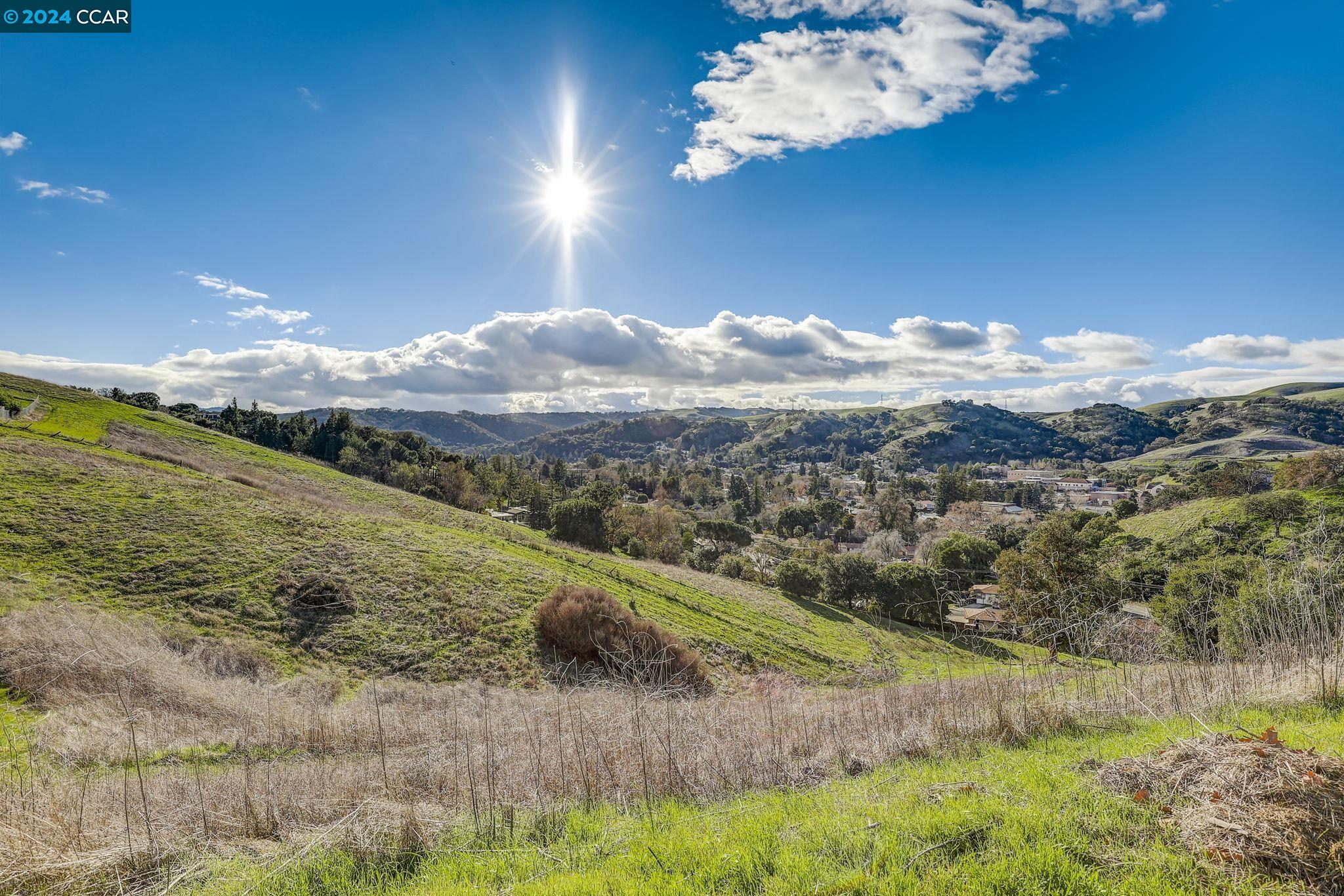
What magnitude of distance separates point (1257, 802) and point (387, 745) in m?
11.4

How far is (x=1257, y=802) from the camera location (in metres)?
3.93

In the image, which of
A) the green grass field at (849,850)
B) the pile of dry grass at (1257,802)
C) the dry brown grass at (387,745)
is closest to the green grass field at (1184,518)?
the dry brown grass at (387,745)

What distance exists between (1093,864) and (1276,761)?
1.83m

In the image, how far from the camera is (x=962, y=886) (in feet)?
11.7

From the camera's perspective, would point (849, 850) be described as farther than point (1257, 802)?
Yes

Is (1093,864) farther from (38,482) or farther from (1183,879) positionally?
(38,482)

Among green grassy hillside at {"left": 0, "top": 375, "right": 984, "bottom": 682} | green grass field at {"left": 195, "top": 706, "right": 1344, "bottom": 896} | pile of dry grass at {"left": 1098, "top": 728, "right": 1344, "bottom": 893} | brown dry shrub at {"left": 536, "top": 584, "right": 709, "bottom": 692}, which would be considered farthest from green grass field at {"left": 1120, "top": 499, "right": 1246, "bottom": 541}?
pile of dry grass at {"left": 1098, "top": 728, "right": 1344, "bottom": 893}

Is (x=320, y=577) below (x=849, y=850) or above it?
below

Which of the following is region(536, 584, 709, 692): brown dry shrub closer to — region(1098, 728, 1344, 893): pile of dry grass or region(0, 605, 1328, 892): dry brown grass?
region(0, 605, 1328, 892): dry brown grass

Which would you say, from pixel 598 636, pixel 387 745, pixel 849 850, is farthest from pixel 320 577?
pixel 849 850

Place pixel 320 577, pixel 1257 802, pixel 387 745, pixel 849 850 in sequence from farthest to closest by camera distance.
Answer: pixel 320 577, pixel 387 745, pixel 849 850, pixel 1257 802

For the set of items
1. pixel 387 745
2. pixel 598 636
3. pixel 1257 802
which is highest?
pixel 1257 802

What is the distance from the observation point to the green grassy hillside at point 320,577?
16703mm

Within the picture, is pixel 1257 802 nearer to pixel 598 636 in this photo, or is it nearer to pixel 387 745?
pixel 387 745
